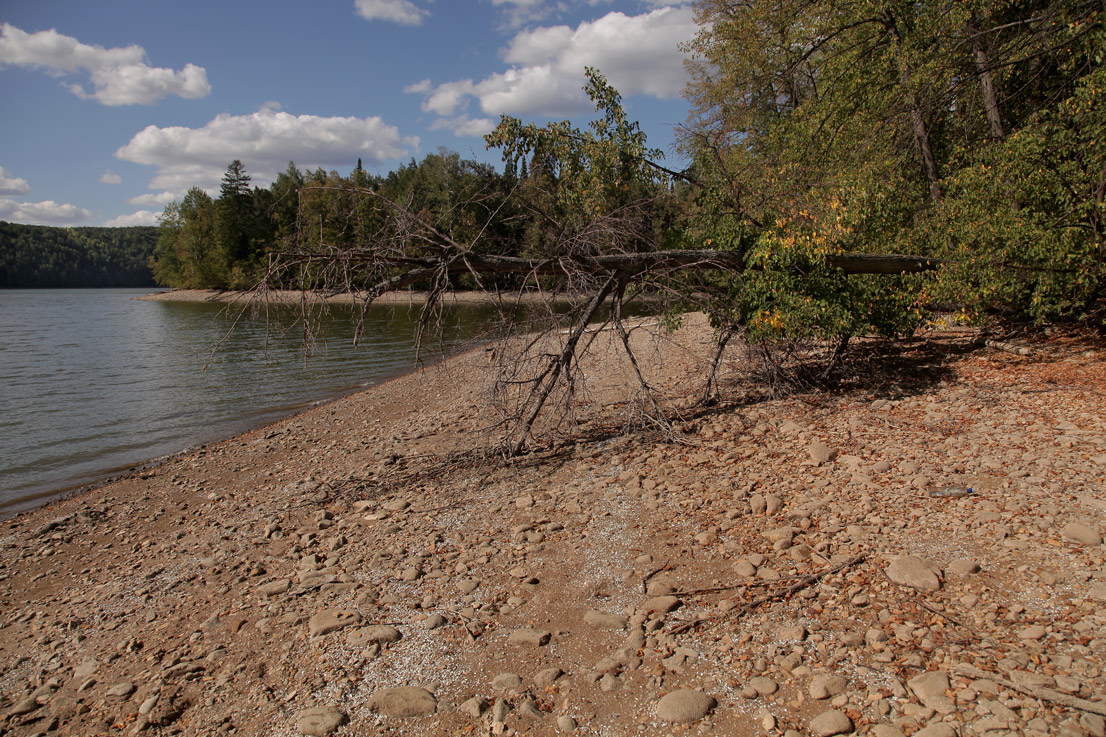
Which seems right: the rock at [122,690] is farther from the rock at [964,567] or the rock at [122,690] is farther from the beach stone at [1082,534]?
the beach stone at [1082,534]

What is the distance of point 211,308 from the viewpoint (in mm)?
54031

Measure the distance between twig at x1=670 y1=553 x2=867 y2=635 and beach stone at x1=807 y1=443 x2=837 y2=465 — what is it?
1.64 metres

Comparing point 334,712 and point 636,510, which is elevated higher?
point 636,510

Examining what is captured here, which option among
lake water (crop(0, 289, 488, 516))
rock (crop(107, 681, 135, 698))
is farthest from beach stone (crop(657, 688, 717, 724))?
lake water (crop(0, 289, 488, 516))

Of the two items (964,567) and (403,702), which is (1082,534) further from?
(403,702)

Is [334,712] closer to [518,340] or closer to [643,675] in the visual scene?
[643,675]

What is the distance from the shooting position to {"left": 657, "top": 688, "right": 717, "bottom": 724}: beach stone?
10.0 ft

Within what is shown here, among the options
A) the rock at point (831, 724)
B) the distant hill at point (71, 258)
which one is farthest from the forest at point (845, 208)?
the distant hill at point (71, 258)

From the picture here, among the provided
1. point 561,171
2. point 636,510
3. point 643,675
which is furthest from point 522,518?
point 561,171

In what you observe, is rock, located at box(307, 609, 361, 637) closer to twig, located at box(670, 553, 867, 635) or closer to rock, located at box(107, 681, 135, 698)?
rock, located at box(107, 681, 135, 698)

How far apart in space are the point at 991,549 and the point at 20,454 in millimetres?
15112

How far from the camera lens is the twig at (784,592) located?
3729 mm

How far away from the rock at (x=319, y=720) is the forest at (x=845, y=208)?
3.75 metres

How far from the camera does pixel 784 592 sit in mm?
3863
